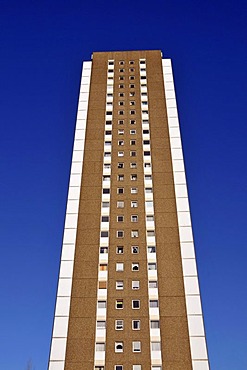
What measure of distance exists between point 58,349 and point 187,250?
1456 centimetres

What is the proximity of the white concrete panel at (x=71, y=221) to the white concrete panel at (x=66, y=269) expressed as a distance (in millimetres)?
4148

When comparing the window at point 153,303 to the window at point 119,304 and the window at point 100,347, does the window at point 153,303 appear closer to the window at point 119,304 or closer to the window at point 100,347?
the window at point 119,304

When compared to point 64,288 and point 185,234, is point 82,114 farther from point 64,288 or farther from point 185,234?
point 64,288

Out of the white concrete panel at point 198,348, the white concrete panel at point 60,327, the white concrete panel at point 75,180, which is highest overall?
the white concrete panel at point 75,180

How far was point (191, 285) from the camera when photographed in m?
36.9

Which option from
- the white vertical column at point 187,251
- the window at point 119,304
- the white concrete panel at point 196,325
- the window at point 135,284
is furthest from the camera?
the window at point 135,284

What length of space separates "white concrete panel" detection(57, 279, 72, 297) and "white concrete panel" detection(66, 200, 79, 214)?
7.89m

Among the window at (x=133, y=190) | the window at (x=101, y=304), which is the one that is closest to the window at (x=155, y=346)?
the window at (x=101, y=304)

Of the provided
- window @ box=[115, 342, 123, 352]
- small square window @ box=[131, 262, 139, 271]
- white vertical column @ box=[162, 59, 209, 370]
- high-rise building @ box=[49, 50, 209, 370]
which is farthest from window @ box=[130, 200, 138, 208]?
window @ box=[115, 342, 123, 352]

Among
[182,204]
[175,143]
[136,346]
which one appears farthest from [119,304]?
[175,143]

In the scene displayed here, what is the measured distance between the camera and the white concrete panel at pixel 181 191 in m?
43.7

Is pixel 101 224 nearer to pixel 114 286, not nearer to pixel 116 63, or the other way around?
pixel 114 286

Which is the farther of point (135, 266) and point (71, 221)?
point (71, 221)

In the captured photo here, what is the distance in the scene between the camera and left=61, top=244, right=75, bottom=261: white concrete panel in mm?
39000
